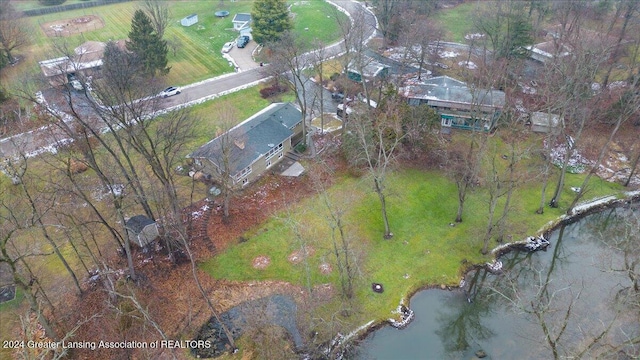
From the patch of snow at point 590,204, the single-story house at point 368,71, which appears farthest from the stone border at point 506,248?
the single-story house at point 368,71

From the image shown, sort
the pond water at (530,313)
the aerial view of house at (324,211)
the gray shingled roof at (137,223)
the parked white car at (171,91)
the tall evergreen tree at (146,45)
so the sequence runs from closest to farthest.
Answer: the pond water at (530,313) → the aerial view of house at (324,211) → the gray shingled roof at (137,223) → the tall evergreen tree at (146,45) → the parked white car at (171,91)

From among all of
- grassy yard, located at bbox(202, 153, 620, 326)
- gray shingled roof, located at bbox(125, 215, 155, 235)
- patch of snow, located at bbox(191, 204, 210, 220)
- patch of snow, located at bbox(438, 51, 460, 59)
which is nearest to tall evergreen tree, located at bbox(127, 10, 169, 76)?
patch of snow, located at bbox(191, 204, 210, 220)

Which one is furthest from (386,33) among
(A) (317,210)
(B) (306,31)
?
(A) (317,210)

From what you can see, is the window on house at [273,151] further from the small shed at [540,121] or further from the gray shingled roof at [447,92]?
the small shed at [540,121]

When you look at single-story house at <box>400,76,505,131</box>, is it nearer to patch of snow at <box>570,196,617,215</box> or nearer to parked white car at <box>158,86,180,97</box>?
patch of snow at <box>570,196,617,215</box>

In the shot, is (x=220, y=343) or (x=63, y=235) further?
(x=63, y=235)

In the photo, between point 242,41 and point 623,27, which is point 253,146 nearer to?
point 242,41

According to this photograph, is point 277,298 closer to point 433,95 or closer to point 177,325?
point 177,325
